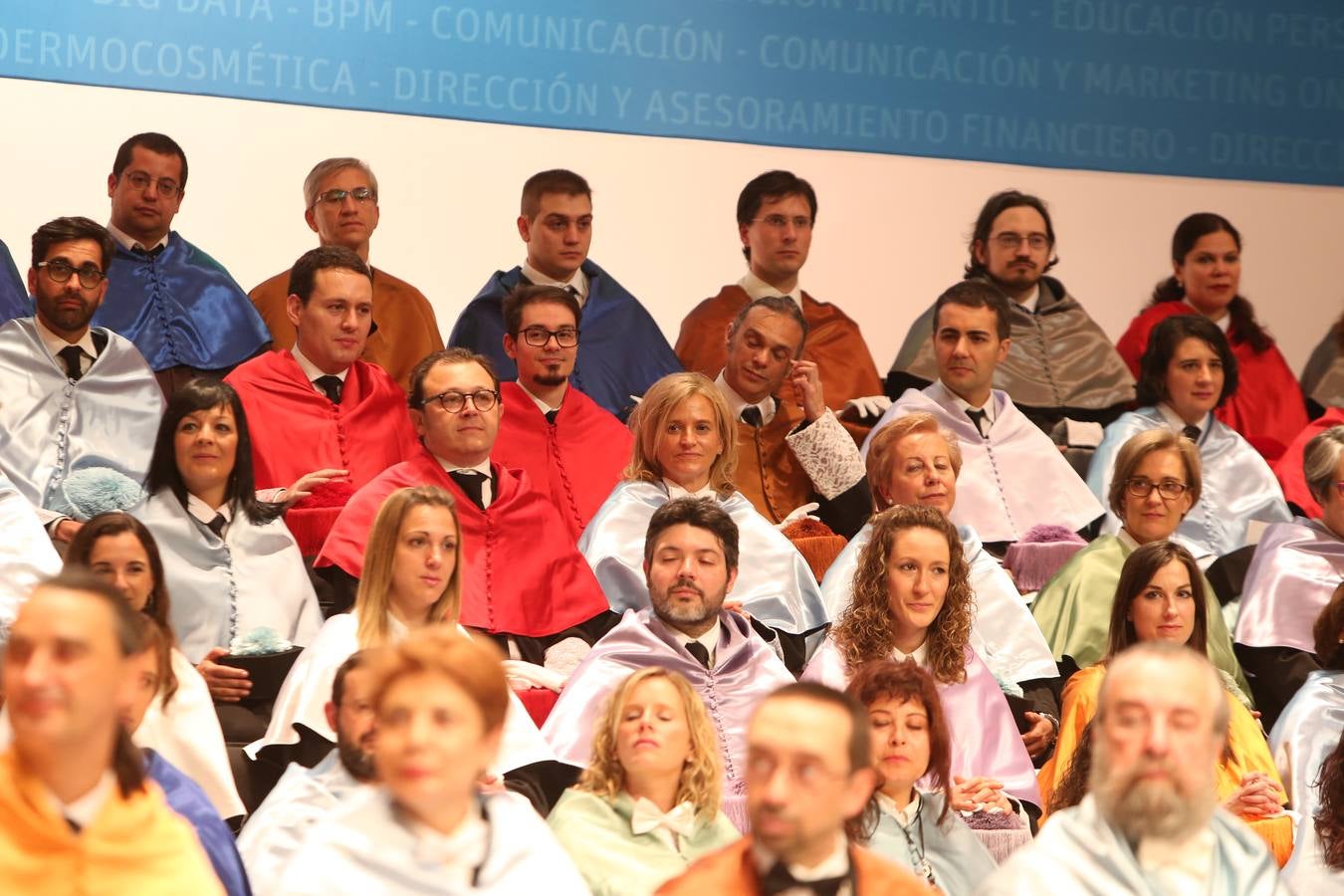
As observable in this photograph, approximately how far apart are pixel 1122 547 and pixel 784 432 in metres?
1.25

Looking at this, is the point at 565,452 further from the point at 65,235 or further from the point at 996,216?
the point at 996,216

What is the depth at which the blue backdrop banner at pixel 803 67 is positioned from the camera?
7445 mm

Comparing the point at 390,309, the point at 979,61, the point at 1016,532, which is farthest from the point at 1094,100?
the point at 390,309

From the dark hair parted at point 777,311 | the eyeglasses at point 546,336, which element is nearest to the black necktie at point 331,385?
the eyeglasses at point 546,336

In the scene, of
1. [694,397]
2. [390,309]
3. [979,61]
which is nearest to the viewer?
[694,397]

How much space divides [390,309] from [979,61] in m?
2.46

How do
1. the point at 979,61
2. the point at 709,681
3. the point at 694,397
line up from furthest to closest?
the point at 979,61
the point at 694,397
the point at 709,681

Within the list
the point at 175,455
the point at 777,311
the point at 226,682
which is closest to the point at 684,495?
the point at 777,311

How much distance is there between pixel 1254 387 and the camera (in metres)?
8.25

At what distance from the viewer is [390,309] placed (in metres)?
7.59

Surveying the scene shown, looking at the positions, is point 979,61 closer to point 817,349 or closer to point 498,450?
point 817,349

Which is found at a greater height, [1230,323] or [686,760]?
[1230,323]

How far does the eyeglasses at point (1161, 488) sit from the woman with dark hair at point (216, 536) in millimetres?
2380

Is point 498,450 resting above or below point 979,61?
below
